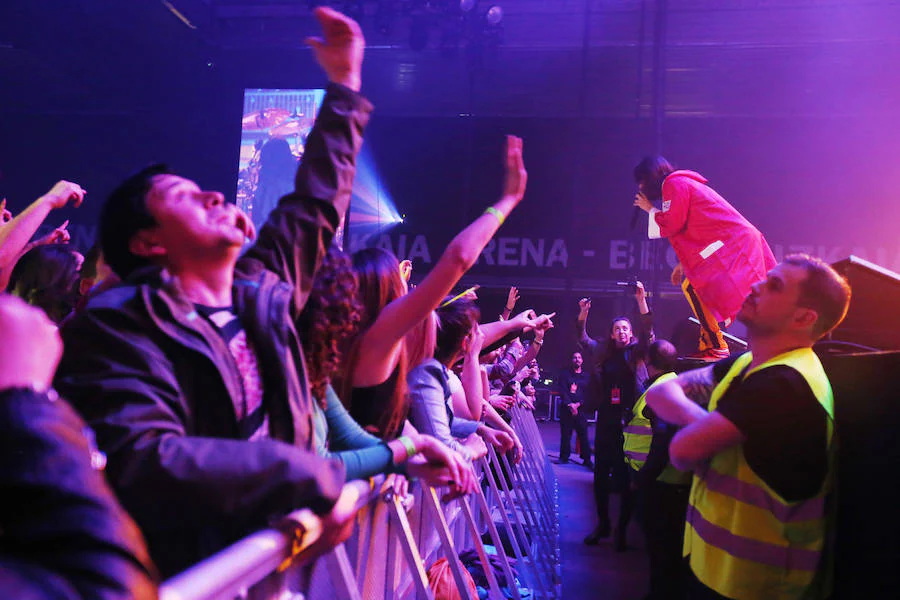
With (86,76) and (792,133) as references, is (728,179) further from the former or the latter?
(86,76)

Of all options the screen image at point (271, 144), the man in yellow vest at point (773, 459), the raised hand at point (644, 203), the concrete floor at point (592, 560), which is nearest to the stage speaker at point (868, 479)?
the man in yellow vest at point (773, 459)

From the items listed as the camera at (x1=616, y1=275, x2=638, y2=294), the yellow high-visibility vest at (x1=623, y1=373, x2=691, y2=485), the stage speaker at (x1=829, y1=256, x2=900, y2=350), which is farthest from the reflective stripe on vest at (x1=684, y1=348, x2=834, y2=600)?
the camera at (x1=616, y1=275, x2=638, y2=294)

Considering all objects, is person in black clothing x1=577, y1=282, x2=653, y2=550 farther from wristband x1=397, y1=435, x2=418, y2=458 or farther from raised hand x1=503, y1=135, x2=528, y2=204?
wristband x1=397, y1=435, x2=418, y2=458

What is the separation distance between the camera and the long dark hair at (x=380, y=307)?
163 cm

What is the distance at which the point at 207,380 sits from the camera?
0.96 m

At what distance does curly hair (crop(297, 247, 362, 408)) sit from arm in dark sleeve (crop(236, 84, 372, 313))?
0.05m

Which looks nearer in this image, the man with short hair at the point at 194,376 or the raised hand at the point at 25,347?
the raised hand at the point at 25,347

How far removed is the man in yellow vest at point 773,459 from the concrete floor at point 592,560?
210 cm

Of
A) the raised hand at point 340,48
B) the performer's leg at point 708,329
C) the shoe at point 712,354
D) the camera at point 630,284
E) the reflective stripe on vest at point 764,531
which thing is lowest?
the reflective stripe on vest at point 764,531

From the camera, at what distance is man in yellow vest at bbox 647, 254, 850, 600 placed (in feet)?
5.06

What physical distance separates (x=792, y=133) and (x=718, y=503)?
34.9ft

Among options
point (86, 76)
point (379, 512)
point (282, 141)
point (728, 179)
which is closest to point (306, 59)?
point (282, 141)

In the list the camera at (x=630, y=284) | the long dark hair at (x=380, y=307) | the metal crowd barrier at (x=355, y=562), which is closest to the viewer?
Answer: the metal crowd barrier at (x=355, y=562)

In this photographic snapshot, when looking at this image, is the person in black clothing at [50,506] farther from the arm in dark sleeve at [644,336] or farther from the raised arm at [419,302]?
the arm in dark sleeve at [644,336]
